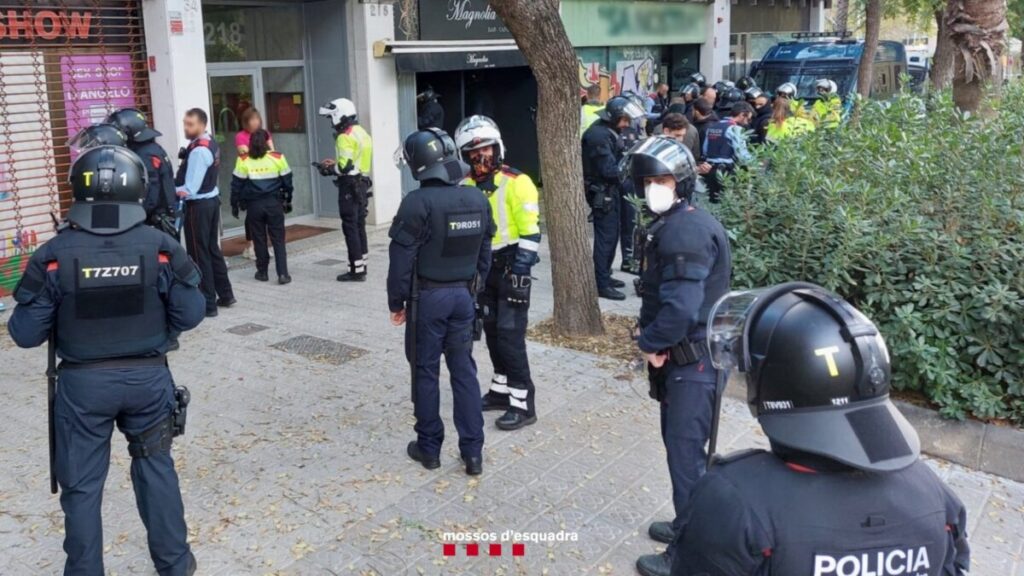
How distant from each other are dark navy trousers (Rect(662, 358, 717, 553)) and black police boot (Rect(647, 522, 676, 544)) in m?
0.40

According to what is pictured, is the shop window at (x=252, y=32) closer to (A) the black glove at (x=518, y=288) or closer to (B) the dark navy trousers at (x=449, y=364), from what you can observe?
(A) the black glove at (x=518, y=288)

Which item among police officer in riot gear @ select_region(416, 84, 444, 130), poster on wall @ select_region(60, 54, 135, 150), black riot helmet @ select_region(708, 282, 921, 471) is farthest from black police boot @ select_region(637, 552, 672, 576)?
police officer in riot gear @ select_region(416, 84, 444, 130)

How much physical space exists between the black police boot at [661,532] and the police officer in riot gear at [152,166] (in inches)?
182

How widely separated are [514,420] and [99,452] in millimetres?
2669

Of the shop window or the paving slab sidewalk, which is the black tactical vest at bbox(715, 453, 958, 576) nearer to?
the paving slab sidewalk

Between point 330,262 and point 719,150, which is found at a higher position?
point 719,150

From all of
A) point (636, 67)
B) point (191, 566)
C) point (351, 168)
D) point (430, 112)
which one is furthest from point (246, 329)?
point (636, 67)

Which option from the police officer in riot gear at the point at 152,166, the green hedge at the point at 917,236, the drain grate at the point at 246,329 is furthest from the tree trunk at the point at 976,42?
the police officer in riot gear at the point at 152,166

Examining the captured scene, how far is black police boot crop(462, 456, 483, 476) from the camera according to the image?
5.05 metres

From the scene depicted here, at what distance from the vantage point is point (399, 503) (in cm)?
477

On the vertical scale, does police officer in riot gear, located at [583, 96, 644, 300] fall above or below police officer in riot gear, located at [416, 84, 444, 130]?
below

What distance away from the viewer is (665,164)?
400 centimetres

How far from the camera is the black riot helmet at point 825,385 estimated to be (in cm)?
184

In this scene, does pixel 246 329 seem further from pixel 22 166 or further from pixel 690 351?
pixel 690 351
